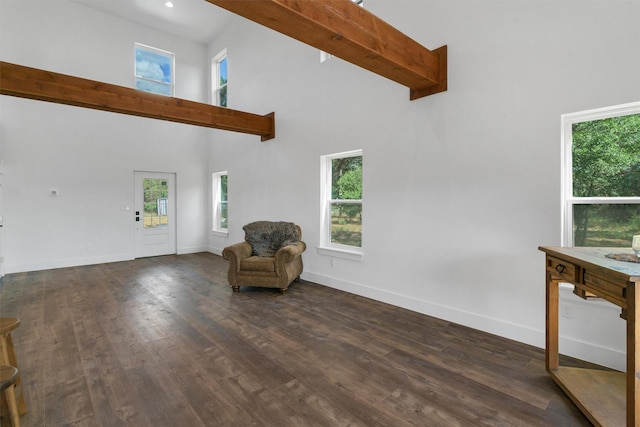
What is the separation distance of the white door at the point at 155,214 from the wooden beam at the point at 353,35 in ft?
19.5

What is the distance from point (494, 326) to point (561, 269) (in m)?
1.10

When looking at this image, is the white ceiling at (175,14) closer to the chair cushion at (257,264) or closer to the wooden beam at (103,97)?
the wooden beam at (103,97)

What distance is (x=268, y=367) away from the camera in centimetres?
219

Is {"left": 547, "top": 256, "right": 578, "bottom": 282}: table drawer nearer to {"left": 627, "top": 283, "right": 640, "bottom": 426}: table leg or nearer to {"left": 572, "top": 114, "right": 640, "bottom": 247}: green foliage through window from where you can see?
{"left": 627, "top": 283, "right": 640, "bottom": 426}: table leg

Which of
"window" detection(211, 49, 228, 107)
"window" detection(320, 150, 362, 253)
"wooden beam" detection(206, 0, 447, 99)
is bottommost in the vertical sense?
"window" detection(320, 150, 362, 253)

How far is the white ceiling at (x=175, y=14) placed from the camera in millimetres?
5805

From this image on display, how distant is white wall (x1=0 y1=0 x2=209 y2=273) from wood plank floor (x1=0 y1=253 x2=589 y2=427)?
7.75 feet

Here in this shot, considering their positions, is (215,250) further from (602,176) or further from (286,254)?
(602,176)

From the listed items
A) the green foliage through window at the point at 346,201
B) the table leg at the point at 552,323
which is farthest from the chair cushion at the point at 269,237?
the table leg at the point at 552,323

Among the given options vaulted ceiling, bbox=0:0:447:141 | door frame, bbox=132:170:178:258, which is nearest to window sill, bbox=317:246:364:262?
vaulted ceiling, bbox=0:0:447:141

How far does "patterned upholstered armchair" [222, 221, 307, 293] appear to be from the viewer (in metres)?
3.97

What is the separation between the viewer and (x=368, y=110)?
3.71 metres

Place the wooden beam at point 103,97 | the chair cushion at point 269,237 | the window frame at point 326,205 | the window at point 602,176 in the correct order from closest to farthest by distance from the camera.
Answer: the window at point 602,176 < the wooden beam at point 103,97 < the window frame at point 326,205 < the chair cushion at point 269,237

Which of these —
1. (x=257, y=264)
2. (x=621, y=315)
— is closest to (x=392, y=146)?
(x=257, y=264)
